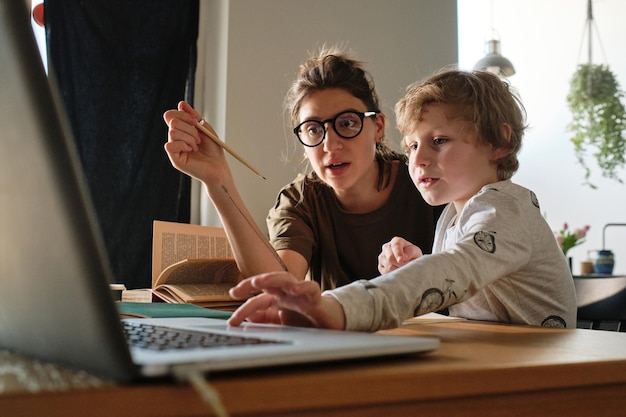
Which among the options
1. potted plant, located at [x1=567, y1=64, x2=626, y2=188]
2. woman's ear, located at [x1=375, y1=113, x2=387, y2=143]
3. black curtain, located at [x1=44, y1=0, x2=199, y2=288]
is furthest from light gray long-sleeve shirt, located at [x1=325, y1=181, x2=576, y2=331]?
potted plant, located at [x1=567, y1=64, x2=626, y2=188]

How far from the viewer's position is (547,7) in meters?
4.14

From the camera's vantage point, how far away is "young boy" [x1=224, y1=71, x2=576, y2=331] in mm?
600

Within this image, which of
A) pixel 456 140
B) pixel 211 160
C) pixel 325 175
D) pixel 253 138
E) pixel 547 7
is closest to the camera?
pixel 456 140

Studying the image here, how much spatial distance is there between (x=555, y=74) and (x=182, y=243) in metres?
3.40

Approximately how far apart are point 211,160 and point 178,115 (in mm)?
168

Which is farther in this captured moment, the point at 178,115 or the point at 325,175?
the point at 325,175

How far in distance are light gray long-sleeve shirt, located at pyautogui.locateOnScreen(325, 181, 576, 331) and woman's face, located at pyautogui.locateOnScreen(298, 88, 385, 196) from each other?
1.85 ft

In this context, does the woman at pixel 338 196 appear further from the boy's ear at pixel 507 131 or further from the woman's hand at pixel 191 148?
the boy's ear at pixel 507 131

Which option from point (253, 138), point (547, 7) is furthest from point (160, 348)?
point (547, 7)

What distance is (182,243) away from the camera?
143 centimetres

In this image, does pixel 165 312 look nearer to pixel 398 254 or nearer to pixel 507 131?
pixel 398 254

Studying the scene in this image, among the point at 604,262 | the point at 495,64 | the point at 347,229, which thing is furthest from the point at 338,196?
the point at 604,262

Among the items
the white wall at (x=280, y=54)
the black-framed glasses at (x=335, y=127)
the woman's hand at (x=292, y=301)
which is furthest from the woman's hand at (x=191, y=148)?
the white wall at (x=280, y=54)

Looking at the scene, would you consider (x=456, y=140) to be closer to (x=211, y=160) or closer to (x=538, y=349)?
(x=211, y=160)
